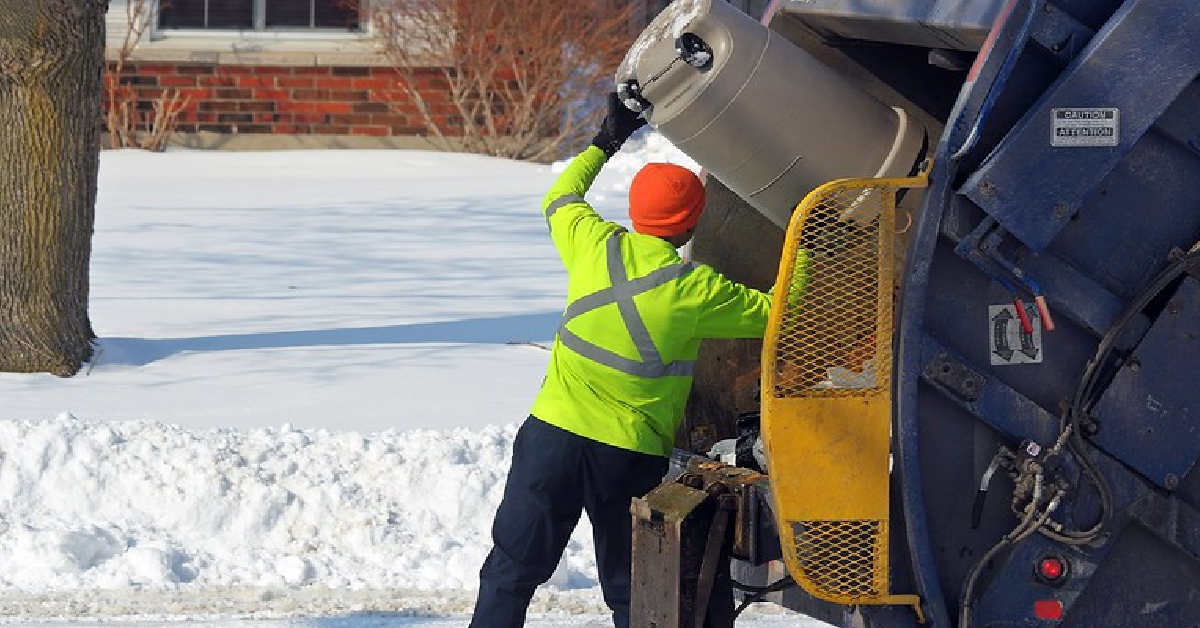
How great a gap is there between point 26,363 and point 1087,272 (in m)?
6.09

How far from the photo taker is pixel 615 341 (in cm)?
478

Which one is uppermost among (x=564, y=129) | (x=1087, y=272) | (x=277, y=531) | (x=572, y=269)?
(x=1087, y=272)

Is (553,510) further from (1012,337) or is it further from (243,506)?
(243,506)

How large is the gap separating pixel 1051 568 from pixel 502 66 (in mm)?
15268

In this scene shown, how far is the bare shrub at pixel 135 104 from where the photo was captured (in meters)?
18.6

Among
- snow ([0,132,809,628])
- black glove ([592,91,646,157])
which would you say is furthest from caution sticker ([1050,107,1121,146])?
snow ([0,132,809,628])

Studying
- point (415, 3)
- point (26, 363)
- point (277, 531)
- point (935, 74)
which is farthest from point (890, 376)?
point (415, 3)

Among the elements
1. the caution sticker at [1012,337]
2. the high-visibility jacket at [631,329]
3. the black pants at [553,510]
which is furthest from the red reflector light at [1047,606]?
the black pants at [553,510]

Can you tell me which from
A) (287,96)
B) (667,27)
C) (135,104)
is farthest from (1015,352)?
(135,104)

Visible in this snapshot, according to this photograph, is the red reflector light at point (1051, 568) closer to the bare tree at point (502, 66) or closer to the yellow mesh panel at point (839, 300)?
the yellow mesh panel at point (839, 300)

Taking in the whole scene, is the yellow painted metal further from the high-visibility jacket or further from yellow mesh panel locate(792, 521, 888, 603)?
the high-visibility jacket

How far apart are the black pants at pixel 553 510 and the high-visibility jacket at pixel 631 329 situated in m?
0.05

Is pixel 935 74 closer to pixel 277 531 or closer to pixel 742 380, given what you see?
pixel 742 380

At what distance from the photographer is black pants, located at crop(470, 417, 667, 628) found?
486 cm
